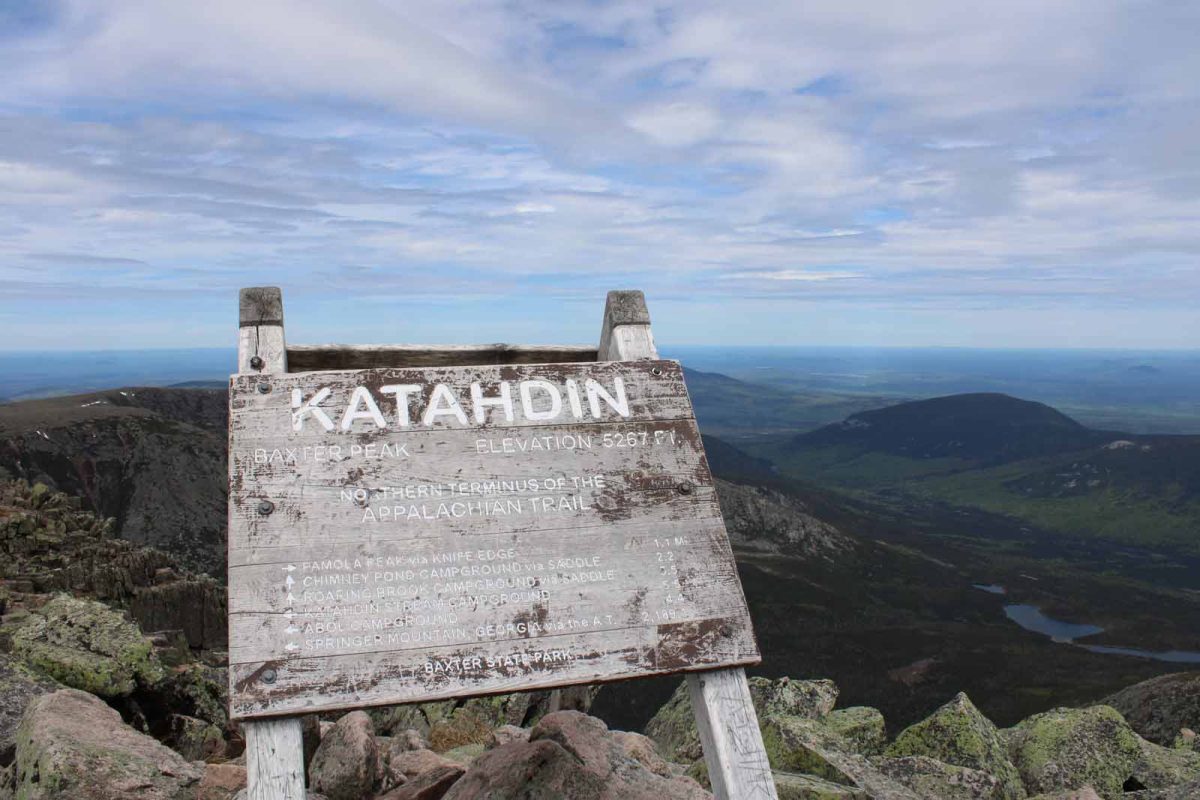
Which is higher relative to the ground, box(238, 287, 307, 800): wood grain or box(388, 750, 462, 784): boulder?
box(238, 287, 307, 800): wood grain

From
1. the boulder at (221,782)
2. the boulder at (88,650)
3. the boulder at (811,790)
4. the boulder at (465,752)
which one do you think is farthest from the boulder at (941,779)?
the boulder at (88,650)

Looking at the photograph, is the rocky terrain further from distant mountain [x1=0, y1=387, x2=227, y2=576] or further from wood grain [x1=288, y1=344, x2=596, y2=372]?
distant mountain [x1=0, y1=387, x2=227, y2=576]

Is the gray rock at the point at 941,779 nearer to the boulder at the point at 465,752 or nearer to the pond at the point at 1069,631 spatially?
the boulder at the point at 465,752

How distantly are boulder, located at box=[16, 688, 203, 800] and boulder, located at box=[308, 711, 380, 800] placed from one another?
1.40 meters

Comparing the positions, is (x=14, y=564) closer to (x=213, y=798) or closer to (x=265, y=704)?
(x=213, y=798)

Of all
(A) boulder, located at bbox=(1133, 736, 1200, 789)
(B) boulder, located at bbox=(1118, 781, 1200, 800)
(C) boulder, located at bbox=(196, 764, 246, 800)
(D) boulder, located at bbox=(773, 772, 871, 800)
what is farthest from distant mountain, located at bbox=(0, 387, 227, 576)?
(B) boulder, located at bbox=(1118, 781, 1200, 800)

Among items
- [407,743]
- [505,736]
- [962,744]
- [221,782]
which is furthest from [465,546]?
[962,744]

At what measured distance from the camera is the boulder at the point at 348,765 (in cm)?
985

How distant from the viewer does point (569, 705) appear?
20047 mm

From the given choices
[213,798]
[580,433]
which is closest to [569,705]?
[213,798]

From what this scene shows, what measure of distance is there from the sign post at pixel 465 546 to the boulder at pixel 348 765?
477cm

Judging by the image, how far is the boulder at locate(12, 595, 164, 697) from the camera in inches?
527

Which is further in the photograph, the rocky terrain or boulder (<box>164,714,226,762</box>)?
boulder (<box>164,714,226,762</box>)

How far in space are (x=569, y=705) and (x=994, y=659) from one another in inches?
5704
